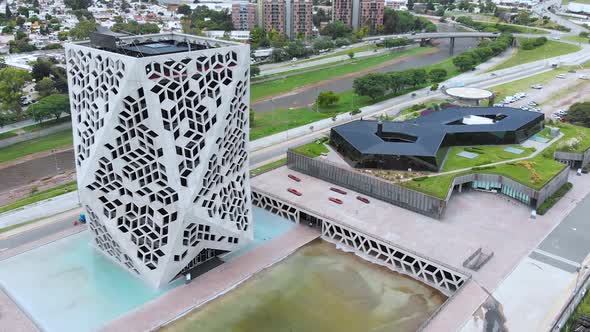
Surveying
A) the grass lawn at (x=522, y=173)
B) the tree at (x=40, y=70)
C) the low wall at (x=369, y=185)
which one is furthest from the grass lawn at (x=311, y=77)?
the grass lawn at (x=522, y=173)

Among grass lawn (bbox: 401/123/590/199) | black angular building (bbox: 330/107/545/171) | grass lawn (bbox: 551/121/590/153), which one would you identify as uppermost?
black angular building (bbox: 330/107/545/171)

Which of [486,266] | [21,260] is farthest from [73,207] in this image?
[486,266]

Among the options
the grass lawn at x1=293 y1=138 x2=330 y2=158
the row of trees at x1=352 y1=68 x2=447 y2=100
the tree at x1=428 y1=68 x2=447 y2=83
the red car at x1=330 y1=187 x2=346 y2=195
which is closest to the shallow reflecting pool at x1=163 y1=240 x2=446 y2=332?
the red car at x1=330 y1=187 x2=346 y2=195

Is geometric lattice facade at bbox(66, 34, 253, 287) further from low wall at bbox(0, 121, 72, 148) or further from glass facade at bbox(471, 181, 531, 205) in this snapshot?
low wall at bbox(0, 121, 72, 148)

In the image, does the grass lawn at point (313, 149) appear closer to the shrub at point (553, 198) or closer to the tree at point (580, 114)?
the shrub at point (553, 198)

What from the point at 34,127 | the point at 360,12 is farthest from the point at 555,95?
the point at 360,12

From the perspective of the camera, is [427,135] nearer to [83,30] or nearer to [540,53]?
[540,53]
